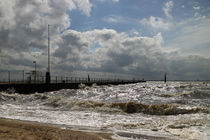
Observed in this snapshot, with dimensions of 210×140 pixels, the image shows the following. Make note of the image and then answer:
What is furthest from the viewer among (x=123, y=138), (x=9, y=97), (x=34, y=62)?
(x=34, y=62)

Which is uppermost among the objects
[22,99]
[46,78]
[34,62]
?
[34,62]

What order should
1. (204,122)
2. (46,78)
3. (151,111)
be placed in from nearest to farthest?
(204,122) < (151,111) < (46,78)

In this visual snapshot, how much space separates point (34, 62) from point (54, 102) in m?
28.9

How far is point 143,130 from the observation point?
853cm

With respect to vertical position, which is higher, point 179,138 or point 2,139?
point 2,139

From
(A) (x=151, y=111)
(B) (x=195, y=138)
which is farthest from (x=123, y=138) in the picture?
(A) (x=151, y=111)

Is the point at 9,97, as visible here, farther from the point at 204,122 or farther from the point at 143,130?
the point at 204,122

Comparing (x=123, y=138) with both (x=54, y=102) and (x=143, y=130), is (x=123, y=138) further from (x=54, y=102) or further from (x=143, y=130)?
(x=54, y=102)

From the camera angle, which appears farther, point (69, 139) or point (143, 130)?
point (143, 130)

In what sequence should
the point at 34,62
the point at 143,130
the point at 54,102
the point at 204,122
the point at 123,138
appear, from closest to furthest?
the point at 123,138
the point at 143,130
the point at 204,122
the point at 54,102
the point at 34,62

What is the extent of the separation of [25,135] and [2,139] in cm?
83

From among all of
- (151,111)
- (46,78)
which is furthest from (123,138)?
(46,78)

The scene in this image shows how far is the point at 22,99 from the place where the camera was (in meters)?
22.1

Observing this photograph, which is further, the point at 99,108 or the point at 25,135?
the point at 99,108
